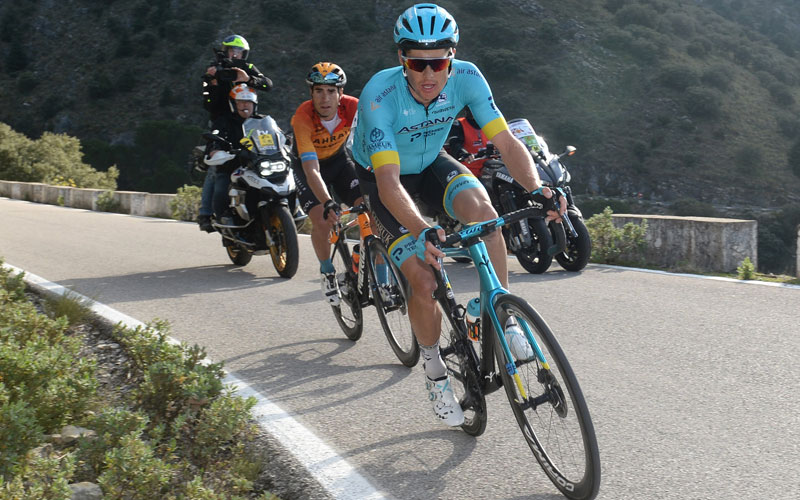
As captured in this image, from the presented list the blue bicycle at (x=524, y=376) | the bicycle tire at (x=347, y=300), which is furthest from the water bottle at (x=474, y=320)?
the bicycle tire at (x=347, y=300)

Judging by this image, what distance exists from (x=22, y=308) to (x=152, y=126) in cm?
7482

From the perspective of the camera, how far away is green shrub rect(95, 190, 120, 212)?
70.2ft

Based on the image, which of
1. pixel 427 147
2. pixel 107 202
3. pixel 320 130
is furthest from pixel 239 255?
pixel 107 202

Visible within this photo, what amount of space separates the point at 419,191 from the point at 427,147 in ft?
1.13

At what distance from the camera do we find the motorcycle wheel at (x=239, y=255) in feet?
33.2

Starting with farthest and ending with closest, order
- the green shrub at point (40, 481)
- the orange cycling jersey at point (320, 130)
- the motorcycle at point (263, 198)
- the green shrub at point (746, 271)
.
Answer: the motorcycle at point (263, 198)
the green shrub at point (746, 271)
the orange cycling jersey at point (320, 130)
the green shrub at point (40, 481)

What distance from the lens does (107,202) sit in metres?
21.6

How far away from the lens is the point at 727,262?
911cm

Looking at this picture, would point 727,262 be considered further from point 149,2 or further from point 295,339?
point 149,2

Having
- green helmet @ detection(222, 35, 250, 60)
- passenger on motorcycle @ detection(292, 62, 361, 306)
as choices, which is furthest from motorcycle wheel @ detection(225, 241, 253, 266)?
passenger on motorcycle @ detection(292, 62, 361, 306)

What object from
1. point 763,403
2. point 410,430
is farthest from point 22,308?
point 763,403

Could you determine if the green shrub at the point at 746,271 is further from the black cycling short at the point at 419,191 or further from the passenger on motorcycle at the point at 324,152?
the black cycling short at the point at 419,191

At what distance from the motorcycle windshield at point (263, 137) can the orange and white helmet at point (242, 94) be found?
32 centimetres

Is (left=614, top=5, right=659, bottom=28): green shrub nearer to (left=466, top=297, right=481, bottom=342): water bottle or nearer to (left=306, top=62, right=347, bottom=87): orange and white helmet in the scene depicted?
(left=306, top=62, right=347, bottom=87): orange and white helmet
